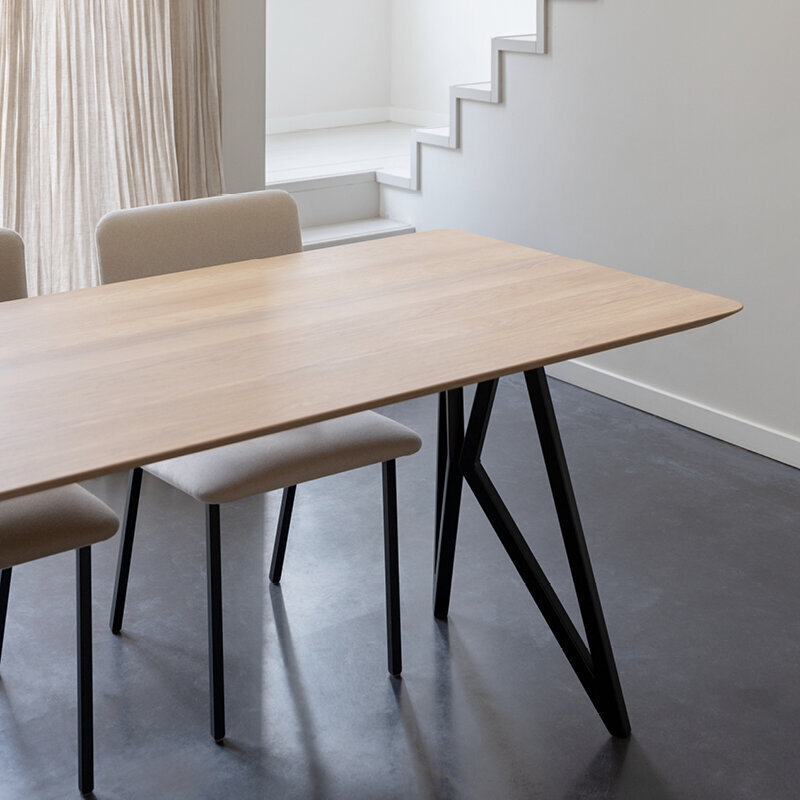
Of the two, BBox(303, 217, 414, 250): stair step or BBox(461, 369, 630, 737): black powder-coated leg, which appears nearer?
BBox(461, 369, 630, 737): black powder-coated leg

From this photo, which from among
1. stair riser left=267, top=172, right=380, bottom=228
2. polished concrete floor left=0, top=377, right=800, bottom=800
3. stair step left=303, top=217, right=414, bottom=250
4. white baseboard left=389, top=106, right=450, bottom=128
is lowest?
polished concrete floor left=0, top=377, right=800, bottom=800

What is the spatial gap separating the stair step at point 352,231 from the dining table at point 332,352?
1778 mm

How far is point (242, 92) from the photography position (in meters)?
3.37

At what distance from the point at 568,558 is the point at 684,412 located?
1567 millimetres

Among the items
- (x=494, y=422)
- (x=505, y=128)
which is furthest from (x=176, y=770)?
(x=505, y=128)

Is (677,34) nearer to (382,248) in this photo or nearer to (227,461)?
(382,248)

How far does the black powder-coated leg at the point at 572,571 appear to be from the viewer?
6.45ft

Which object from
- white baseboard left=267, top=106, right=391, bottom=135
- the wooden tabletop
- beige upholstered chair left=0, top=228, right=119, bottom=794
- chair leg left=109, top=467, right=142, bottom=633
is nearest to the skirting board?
the wooden tabletop

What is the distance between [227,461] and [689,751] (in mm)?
975

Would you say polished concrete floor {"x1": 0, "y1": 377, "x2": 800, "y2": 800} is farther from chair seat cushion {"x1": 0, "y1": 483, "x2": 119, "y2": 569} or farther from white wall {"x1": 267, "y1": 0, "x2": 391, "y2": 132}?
white wall {"x1": 267, "y1": 0, "x2": 391, "y2": 132}

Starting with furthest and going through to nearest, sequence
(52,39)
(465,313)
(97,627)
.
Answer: (52,39) < (97,627) < (465,313)

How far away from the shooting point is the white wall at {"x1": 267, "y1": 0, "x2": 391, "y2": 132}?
18.9 ft

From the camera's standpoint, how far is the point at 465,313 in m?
1.84

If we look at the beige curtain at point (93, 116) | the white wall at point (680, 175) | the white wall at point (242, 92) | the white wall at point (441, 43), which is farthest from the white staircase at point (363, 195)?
the white wall at point (441, 43)
